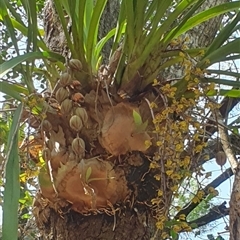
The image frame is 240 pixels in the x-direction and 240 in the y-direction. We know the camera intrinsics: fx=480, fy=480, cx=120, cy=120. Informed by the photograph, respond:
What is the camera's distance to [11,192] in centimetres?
52

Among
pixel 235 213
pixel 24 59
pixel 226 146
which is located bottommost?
pixel 235 213

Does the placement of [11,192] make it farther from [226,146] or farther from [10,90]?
[226,146]

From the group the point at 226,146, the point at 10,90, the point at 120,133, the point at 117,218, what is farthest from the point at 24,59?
the point at 226,146

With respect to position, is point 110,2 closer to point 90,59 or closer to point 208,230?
point 90,59

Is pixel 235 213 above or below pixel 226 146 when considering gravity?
below

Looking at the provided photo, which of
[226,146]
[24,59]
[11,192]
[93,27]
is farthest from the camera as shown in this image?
[226,146]

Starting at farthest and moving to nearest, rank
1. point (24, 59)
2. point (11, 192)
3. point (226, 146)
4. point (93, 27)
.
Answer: point (226, 146), point (93, 27), point (24, 59), point (11, 192)

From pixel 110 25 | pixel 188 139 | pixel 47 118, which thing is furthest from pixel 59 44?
pixel 188 139

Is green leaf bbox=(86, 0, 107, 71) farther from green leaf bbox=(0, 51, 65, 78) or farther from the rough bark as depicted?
the rough bark

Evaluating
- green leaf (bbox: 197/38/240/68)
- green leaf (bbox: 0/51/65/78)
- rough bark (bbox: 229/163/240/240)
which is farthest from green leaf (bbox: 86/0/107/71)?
rough bark (bbox: 229/163/240/240)

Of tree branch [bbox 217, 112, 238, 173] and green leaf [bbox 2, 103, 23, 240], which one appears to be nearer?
green leaf [bbox 2, 103, 23, 240]

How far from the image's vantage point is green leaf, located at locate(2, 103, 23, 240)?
0.48 meters

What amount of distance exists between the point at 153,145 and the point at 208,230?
0.98 metres

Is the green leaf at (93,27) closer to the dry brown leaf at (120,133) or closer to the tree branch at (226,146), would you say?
the dry brown leaf at (120,133)
